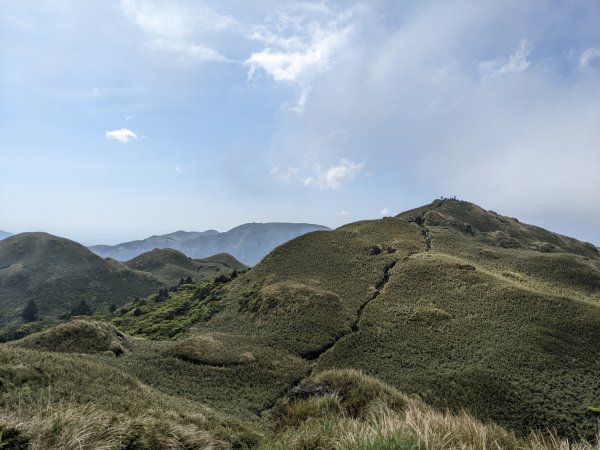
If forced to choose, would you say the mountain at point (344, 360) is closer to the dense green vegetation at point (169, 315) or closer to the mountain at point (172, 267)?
the dense green vegetation at point (169, 315)

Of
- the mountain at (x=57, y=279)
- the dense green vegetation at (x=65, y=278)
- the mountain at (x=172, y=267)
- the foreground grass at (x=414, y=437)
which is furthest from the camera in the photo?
the mountain at (x=172, y=267)

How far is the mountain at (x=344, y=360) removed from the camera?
9.19m

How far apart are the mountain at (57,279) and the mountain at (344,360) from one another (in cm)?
Answer: 4616

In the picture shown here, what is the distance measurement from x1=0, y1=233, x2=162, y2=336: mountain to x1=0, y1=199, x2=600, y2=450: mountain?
1817 inches

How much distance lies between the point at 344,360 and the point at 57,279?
120 metres

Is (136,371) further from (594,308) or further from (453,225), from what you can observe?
(453,225)

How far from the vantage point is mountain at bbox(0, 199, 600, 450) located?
9188 mm

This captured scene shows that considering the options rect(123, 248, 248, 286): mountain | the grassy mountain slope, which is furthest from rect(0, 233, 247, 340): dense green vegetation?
the grassy mountain slope

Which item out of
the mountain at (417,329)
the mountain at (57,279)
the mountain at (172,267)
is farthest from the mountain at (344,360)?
the mountain at (172,267)

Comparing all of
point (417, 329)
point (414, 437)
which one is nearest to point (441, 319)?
point (417, 329)

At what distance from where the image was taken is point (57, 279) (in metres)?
122

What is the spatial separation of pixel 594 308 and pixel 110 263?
477 ft

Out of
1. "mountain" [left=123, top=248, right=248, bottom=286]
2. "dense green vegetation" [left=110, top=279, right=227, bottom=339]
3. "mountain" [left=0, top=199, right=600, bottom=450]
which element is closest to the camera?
"mountain" [left=0, top=199, right=600, bottom=450]

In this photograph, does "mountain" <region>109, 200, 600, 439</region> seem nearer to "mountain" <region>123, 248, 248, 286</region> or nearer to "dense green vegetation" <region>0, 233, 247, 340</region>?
"dense green vegetation" <region>0, 233, 247, 340</region>
